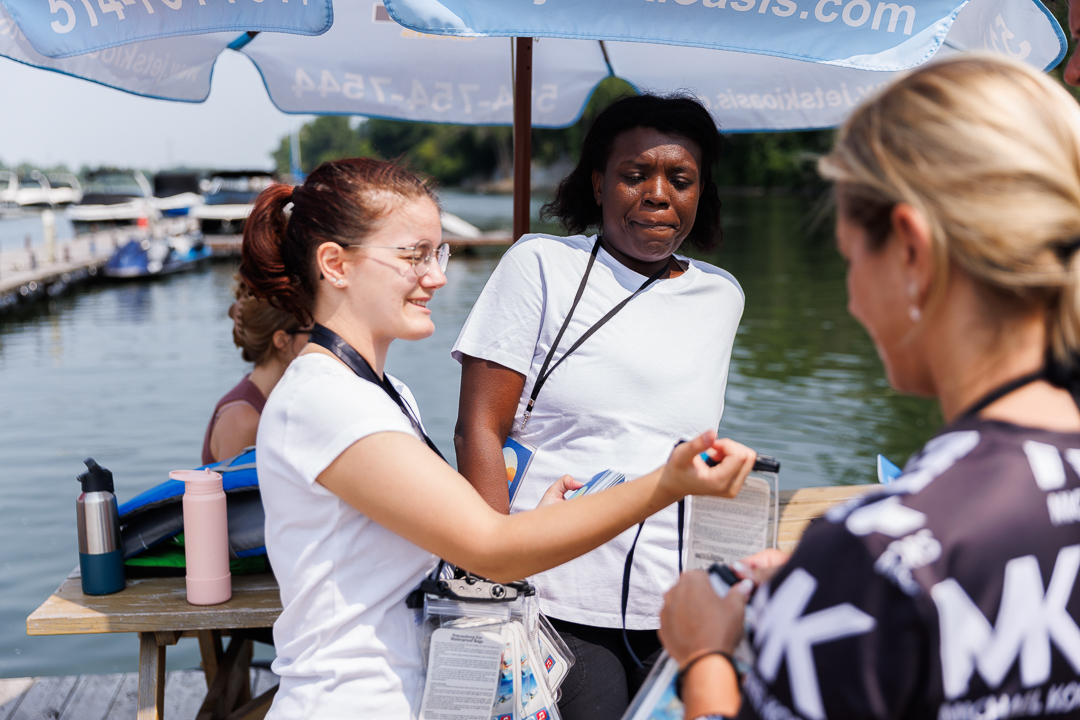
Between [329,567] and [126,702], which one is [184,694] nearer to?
[126,702]

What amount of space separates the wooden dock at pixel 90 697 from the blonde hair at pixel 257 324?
4.32 ft

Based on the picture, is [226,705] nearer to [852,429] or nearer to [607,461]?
[607,461]

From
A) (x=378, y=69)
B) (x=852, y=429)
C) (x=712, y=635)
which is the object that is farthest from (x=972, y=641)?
(x=852, y=429)

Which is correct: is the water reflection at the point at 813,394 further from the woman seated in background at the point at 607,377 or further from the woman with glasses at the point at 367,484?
the woman with glasses at the point at 367,484

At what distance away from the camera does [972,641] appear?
34.2 inches

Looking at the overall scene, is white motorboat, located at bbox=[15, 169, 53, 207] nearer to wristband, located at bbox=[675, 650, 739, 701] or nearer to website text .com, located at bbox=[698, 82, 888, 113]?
website text .com, located at bbox=[698, 82, 888, 113]

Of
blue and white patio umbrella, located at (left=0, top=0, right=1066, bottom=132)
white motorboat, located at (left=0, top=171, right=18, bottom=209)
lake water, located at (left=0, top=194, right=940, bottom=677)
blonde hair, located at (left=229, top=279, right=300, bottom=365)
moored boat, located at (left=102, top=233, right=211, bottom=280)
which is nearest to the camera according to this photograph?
blue and white patio umbrella, located at (left=0, top=0, right=1066, bottom=132)

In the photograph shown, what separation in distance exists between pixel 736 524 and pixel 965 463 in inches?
20.8

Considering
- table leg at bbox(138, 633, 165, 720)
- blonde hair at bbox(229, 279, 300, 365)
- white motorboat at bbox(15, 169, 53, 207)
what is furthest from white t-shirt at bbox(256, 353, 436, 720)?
white motorboat at bbox(15, 169, 53, 207)

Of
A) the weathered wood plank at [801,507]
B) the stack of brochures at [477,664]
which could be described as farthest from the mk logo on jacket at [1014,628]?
the weathered wood plank at [801,507]

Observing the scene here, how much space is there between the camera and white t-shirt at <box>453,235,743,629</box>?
2002 mm

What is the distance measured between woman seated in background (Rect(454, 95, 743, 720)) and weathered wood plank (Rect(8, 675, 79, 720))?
2.35 meters

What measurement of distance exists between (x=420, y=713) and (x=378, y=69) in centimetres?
310

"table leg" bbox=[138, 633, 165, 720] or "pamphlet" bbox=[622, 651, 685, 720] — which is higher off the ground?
"pamphlet" bbox=[622, 651, 685, 720]
